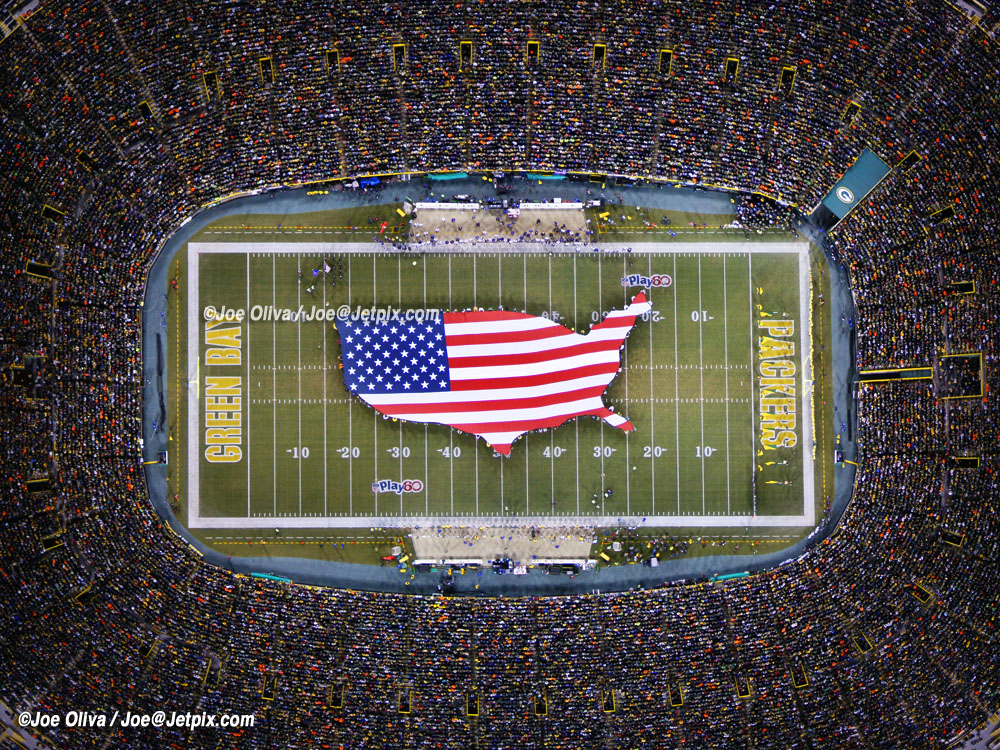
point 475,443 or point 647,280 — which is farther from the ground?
point 647,280

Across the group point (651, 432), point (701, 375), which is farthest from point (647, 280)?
point (651, 432)

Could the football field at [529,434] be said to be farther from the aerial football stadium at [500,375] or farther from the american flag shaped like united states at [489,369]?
the american flag shaped like united states at [489,369]

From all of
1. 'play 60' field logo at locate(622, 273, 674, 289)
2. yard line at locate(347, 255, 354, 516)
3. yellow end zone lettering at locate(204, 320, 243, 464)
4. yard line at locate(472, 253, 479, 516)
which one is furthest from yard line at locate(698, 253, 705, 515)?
yellow end zone lettering at locate(204, 320, 243, 464)

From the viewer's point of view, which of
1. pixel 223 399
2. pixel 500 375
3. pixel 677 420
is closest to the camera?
pixel 500 375

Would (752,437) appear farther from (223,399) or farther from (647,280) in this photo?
(223,399)

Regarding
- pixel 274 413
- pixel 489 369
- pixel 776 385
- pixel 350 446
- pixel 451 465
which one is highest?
pixel 489 369

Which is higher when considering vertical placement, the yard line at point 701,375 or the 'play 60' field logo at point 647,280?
the 'play 60' field logo at point 647,280

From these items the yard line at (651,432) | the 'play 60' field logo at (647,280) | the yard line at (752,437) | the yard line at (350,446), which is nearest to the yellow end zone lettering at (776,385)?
the yard line at (752,437)
